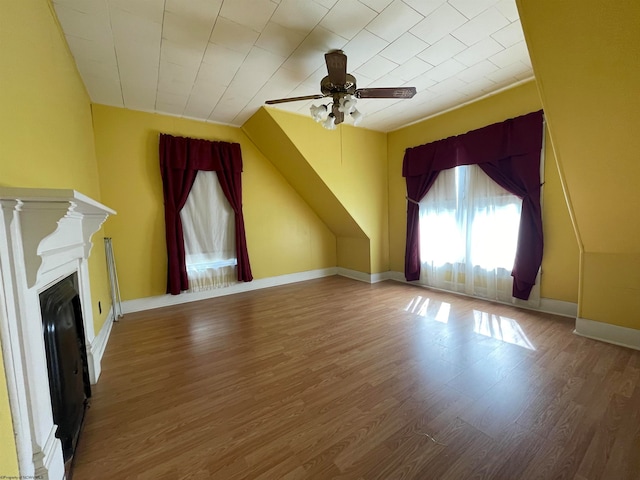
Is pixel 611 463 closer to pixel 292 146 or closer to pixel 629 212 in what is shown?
pixel 629 212

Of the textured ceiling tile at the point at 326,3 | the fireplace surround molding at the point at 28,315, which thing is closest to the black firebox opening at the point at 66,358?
the fireplace surround molding at the point at 28,315

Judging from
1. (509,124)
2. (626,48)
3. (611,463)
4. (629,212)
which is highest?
(509,124)

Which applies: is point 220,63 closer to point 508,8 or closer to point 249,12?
point 249,12

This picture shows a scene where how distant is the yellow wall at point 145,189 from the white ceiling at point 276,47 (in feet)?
1.09

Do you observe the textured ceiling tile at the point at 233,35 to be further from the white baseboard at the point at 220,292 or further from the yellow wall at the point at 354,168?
the white baseboard at the point at 220,292

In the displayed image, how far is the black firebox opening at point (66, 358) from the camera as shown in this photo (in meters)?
1.28

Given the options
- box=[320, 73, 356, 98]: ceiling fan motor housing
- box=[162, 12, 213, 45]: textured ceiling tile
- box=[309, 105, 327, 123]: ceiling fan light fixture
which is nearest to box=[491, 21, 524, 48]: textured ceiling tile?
box=[320, 73, 356, 98]: ceiling fan motor housing

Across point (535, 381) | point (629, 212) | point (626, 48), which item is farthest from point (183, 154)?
point (629, 212)

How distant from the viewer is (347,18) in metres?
1.95

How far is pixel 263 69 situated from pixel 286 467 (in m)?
3.17

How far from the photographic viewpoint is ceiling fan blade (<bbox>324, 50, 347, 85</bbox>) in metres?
2.21

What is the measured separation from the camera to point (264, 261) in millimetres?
4590

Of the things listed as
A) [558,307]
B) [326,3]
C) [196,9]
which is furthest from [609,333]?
[196,9]

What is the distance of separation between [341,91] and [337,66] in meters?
0.22
